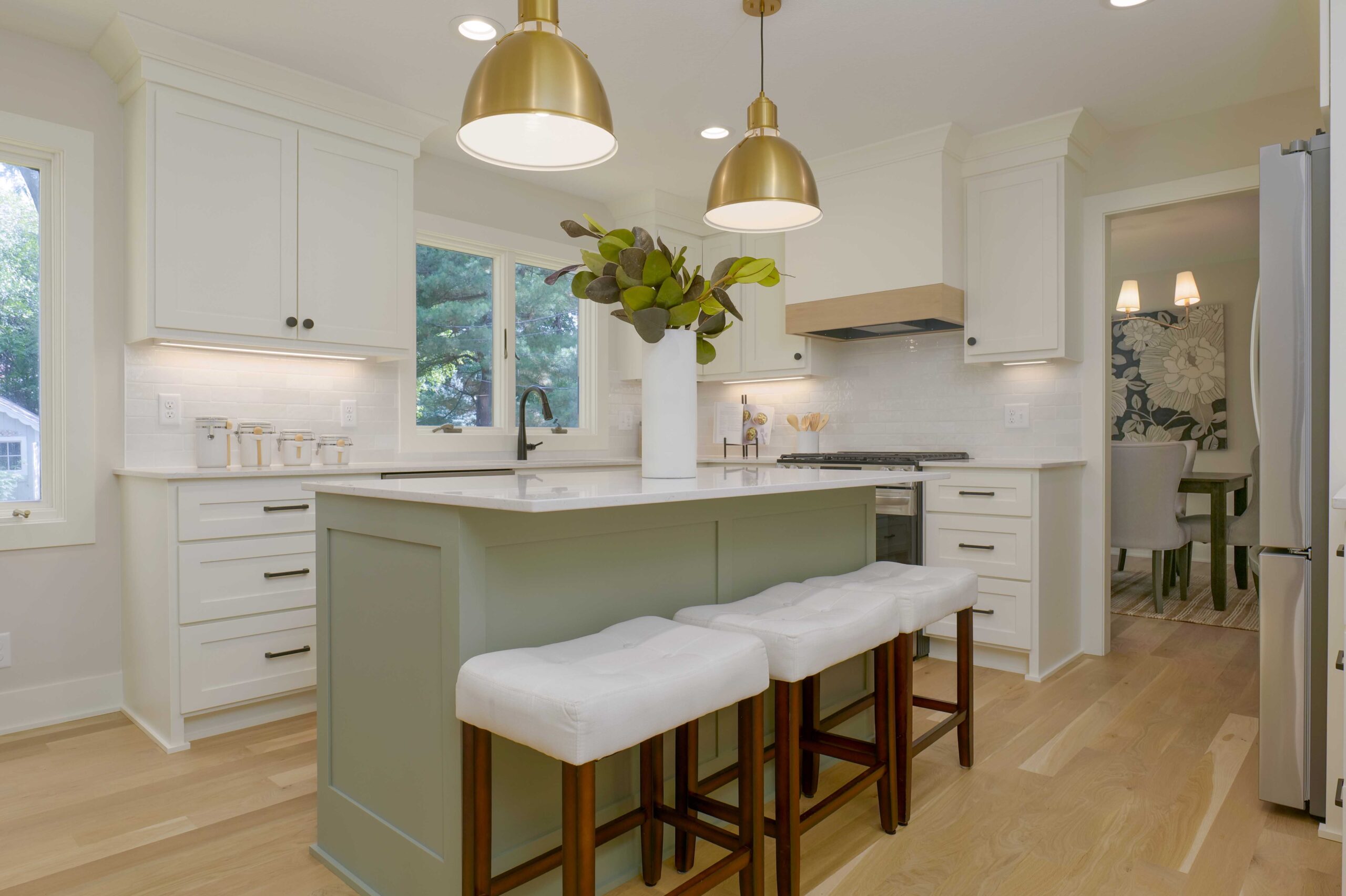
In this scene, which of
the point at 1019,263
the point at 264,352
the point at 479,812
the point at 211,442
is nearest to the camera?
the point at 479,812

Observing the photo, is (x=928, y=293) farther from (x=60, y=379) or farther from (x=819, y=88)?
(x=60, y=379)

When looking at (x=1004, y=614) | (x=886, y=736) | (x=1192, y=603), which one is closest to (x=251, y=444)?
(x=886, y=736)

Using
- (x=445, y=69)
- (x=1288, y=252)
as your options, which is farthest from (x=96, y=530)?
(x=1288, y=252)

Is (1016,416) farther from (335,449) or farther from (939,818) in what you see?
(335,449)

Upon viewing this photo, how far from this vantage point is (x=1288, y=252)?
6.99 feet

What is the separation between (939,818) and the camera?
7.03 ft

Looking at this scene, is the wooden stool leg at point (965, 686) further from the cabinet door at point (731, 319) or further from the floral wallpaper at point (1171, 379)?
the floral wallpaper at point (1171, 379)

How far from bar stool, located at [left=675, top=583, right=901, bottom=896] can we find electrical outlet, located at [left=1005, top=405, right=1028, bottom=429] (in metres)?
2.31

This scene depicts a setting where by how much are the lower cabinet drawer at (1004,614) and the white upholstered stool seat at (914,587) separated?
3.72 ft

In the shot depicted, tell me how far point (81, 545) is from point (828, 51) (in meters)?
3.28

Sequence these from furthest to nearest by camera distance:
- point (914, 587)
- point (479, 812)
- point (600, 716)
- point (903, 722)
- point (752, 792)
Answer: point (914, 587), point (903, 722), point (752, 792), point (479, 812), point (600, 716)

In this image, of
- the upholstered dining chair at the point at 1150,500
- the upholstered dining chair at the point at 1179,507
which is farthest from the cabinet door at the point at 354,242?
the upholstered dining chair at the point at 1179,507

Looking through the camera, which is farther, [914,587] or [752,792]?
[914,587]

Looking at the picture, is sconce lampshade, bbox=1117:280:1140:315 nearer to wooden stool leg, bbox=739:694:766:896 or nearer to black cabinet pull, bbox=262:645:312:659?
wooden stool leg, bbox=739:694:766:896
